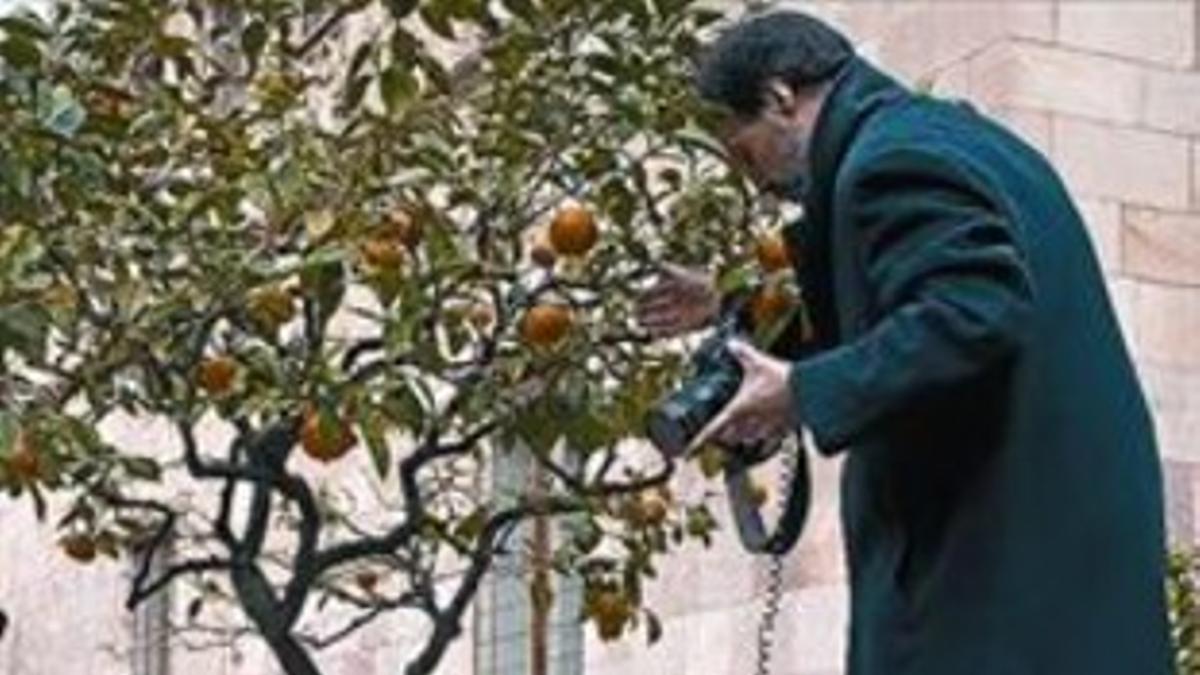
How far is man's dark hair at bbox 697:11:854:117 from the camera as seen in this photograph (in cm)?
398

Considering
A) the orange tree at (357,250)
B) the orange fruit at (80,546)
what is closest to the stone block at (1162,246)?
the orange tree at (357,250)

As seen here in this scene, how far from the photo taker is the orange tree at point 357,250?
5.59 m

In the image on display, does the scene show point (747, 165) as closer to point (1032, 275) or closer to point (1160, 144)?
point (1032, 275)

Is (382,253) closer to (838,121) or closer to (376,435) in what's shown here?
(376,435)

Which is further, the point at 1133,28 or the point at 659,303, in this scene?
the point at 1133,28

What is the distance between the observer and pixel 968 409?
382 cm

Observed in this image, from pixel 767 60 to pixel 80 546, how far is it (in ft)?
10.9

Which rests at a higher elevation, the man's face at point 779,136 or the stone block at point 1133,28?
the man's face at point 779,136

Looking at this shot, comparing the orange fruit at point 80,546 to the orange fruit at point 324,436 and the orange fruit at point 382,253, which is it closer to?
the orange fruit at point 324,436

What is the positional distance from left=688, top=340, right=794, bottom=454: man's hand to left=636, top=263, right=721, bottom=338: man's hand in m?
1.10

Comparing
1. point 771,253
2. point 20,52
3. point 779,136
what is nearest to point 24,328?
point 20,52

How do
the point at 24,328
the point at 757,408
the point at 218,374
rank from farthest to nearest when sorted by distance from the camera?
the point at 218,374
the point at 24,328
the point at 757,408

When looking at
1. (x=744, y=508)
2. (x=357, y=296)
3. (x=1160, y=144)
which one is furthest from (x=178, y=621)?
(x=744, y=508)

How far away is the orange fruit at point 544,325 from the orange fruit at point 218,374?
19.8 inches
